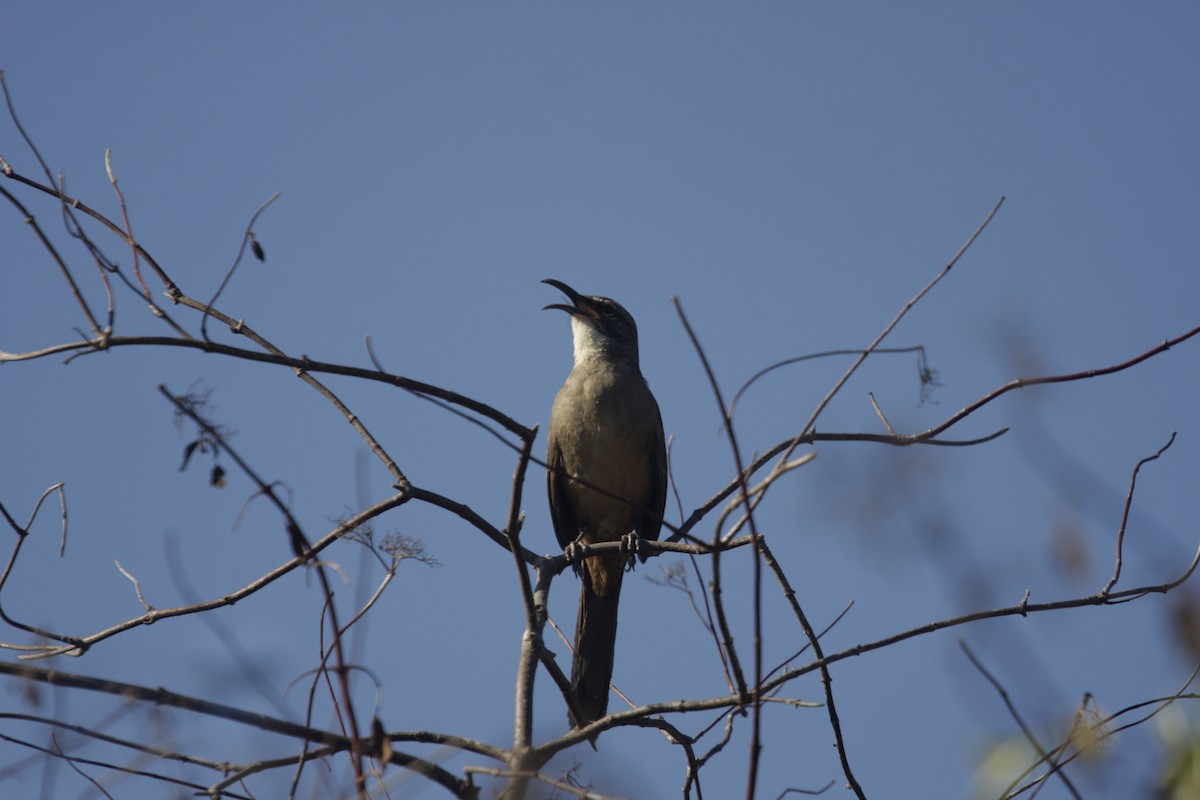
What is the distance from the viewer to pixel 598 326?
27.1 feet

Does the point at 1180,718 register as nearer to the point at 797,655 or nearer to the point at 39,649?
the point at 797,655

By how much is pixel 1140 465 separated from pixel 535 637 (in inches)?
78.7

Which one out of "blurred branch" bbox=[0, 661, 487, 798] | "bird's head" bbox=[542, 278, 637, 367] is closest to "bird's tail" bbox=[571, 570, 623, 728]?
"bird's head" bbox=[542, 278, 637, 367]

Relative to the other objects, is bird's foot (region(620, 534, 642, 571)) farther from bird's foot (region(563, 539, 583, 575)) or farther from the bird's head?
the bird's head

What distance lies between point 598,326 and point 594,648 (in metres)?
2.64

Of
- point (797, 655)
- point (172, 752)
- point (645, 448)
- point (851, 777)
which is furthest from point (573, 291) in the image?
point (172, 752)

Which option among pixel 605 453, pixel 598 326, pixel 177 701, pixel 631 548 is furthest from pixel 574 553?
pixel 177 701

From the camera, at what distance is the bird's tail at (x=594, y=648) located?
240 inches

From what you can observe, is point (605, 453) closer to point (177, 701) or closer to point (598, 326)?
point (598, 326)

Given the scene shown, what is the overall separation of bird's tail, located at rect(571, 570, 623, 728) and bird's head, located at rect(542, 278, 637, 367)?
1806 millimetres

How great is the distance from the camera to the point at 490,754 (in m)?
3.14

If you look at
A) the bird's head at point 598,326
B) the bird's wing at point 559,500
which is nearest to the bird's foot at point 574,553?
the bird's wing at point 559,500

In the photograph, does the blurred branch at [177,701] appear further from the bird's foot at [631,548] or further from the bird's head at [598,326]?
the bird's head at [598,326]

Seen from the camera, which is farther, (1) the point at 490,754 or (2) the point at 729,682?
(2) the point at 729,682
